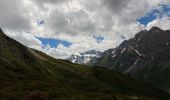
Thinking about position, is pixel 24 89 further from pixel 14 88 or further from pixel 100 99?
pixel 100 99

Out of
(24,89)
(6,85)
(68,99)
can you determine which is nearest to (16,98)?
(68,99)

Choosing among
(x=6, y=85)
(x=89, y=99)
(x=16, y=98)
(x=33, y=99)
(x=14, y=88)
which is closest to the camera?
(x=33, y=99)

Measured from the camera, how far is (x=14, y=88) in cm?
17362

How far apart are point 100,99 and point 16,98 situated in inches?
1844

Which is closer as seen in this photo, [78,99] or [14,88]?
[78,99]

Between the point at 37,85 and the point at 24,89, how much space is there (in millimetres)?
17831

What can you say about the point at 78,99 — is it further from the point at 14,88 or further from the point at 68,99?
the point at 14,88

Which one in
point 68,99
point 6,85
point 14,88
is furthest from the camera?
point 6,85

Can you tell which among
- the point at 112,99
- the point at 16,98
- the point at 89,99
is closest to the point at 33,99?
the point at 16,98

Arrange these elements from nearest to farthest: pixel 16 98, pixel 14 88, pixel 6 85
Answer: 1. pixel 16 98
2. pixel 14 88
3. pixel 6 85

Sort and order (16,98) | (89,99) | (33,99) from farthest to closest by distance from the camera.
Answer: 1. (89,99)
2. (16,98)
3. (33,99)

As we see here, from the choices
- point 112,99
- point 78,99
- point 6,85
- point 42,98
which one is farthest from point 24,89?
point 42,98

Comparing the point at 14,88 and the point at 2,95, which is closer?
the point at 2,95

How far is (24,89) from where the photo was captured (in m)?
174
